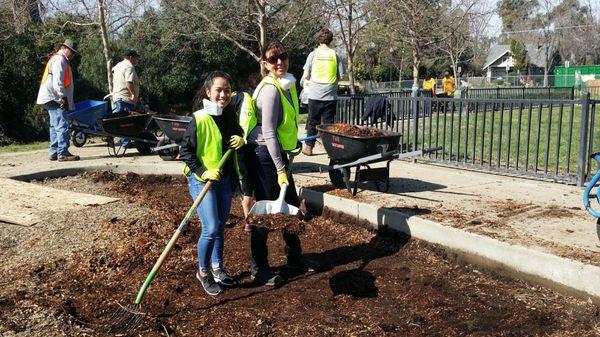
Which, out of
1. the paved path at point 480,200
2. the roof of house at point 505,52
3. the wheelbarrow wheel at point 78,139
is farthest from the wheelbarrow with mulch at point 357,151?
the roof of house at point 505,52

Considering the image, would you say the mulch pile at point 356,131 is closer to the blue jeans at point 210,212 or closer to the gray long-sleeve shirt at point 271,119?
the gray long-sleeve shirt at point 271,119

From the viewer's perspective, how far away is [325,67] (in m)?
9.27

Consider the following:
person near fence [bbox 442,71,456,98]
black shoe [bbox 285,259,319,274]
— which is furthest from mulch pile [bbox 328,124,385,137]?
person near fence [bbox 442,71,456,98]

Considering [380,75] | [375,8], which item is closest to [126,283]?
[375,8]

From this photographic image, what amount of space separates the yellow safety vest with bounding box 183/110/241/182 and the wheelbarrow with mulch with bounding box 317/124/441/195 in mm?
2394

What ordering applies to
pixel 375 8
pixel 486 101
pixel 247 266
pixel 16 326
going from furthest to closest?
pixel 375 8
pixel 486 101
pixel 247 266
pixel 16 326

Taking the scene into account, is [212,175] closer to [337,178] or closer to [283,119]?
[283,119]

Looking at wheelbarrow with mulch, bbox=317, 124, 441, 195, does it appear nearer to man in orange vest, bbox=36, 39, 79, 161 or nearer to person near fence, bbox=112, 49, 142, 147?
man in orange vest, bbox=36, 39, 79, 161

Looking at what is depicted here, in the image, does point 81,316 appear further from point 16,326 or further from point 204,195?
point 204,195

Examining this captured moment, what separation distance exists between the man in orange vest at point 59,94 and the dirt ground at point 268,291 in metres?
4.14

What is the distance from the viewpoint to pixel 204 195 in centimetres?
462

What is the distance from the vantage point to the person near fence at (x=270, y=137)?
15.8 ft

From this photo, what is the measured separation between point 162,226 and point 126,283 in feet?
5.10

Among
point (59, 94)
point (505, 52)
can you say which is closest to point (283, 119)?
point (59, 94)
